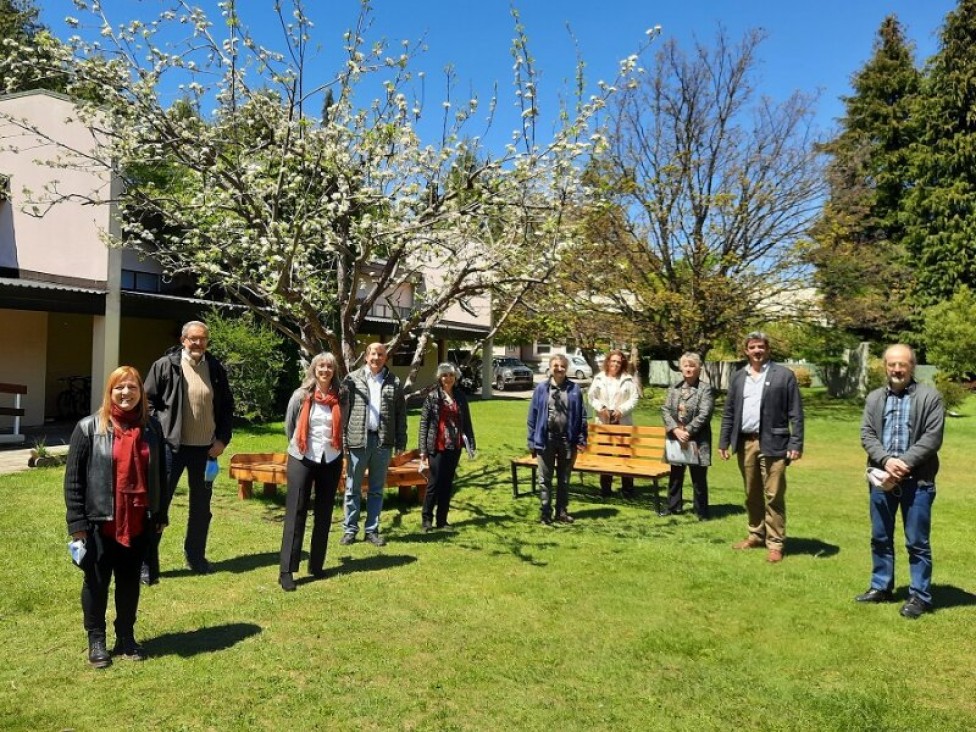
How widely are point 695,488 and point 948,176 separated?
3487 centimetres

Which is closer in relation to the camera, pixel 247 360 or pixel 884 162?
pixel 247 360

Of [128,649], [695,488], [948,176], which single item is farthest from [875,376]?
[128,649]

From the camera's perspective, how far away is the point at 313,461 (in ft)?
19.1

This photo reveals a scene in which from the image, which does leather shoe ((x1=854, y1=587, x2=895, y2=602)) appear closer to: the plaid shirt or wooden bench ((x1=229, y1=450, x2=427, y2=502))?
the plaid shirt

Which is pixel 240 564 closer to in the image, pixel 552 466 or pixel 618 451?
pixel 552 466

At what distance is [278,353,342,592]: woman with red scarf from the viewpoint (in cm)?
573

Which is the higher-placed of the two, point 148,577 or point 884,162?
point 884,162

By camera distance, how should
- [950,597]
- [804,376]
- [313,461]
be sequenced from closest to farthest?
[950,597] < [313,461] < [804,376]

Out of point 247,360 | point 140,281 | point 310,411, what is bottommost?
point 310,411

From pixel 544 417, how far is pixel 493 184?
245cm

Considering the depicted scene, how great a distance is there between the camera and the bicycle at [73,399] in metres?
18.1

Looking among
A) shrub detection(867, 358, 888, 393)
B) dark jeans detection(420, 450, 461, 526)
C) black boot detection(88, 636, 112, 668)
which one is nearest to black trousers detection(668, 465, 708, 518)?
dark jeans detection(420, 450, 461, 526)

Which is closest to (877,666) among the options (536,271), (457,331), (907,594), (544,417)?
(907,594)

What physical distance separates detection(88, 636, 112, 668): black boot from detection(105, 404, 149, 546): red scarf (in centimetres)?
58
